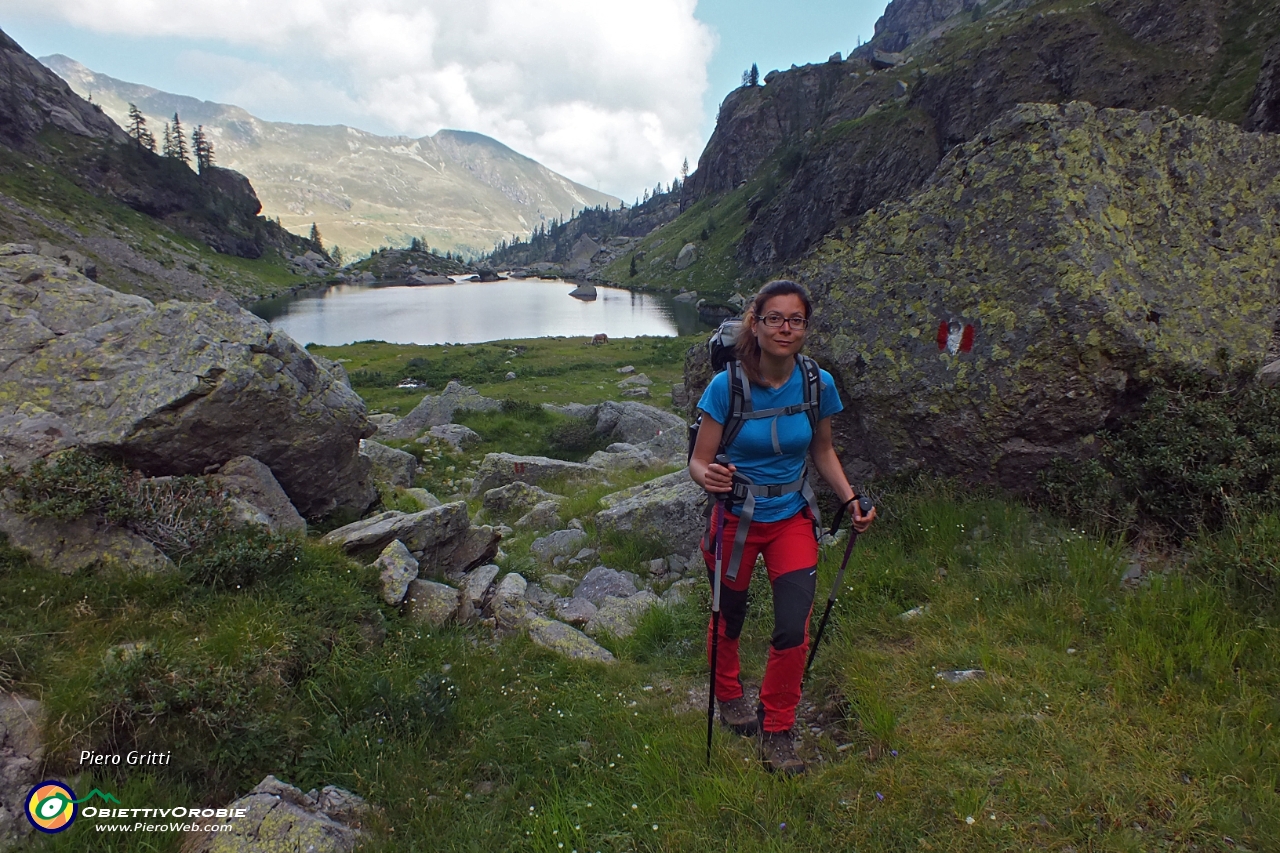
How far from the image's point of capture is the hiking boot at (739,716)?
4.33m

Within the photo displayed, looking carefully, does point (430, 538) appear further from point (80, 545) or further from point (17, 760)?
point (17, 760)

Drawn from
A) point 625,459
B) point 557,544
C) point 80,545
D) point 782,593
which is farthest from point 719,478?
point 625,459

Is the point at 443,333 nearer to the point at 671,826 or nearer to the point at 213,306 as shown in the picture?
the point at 213,306

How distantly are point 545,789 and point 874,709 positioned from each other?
2.34 m

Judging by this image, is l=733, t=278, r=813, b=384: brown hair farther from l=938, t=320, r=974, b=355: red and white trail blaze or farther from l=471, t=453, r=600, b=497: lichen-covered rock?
l=471, t=453, r=600, b=497: lichen-covered rock

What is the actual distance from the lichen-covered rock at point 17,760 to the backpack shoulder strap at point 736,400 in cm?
472

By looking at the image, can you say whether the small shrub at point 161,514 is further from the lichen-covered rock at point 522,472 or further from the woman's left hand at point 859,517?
the lichen-covered rock at point 522,472

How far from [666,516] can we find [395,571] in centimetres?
445

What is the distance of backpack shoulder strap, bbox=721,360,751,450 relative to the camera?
163 inches

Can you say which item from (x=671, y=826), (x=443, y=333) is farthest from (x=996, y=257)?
(x=443, y=333)

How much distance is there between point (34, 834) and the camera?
3268mm

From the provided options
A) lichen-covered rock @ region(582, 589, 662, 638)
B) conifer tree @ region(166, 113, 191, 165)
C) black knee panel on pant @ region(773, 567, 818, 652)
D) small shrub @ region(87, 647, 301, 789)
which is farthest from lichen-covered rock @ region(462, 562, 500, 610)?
conifer tree @ region(166, 113, 191, 165)

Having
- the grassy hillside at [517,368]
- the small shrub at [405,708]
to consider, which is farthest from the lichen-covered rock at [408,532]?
the grassy hillside at [517,368]

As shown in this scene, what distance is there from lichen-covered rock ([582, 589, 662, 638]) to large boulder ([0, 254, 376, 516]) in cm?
446
